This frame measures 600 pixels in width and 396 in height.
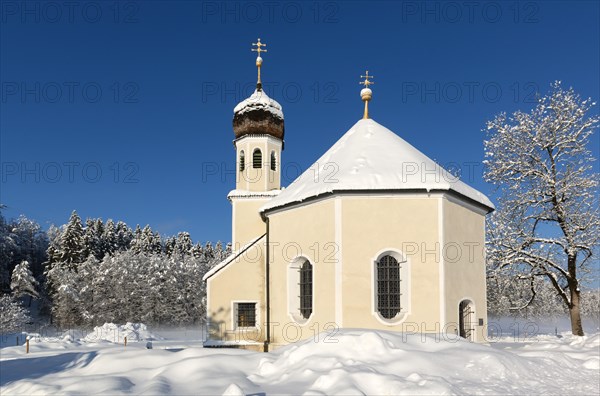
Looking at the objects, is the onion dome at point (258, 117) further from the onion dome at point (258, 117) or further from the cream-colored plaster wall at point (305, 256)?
the cream-colored plaster wall at point (305, 256)

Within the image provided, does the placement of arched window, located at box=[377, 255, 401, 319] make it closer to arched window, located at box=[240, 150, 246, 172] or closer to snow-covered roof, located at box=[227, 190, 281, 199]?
snow-covered roof, located at box=[227, 190, 281, 199]

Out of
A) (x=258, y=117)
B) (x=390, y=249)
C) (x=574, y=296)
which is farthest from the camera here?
(x=258, y=117)

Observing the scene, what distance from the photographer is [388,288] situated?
13.3 meters

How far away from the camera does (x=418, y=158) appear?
15.0 m

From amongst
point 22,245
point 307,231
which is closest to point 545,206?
point 307,231

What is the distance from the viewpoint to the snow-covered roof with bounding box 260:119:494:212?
13.4 meters

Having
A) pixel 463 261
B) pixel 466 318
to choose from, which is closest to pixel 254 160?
pixel 463 261

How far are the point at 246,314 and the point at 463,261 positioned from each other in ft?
26.6

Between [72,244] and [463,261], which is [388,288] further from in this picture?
[72,244]

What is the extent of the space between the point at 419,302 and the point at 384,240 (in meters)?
1.90

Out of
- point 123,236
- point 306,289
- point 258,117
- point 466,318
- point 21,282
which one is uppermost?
point 258,117

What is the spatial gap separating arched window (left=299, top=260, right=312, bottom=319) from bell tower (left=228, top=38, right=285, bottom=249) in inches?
226

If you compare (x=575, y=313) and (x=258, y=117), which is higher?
(x=258, y=117)

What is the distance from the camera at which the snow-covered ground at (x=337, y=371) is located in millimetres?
7949
